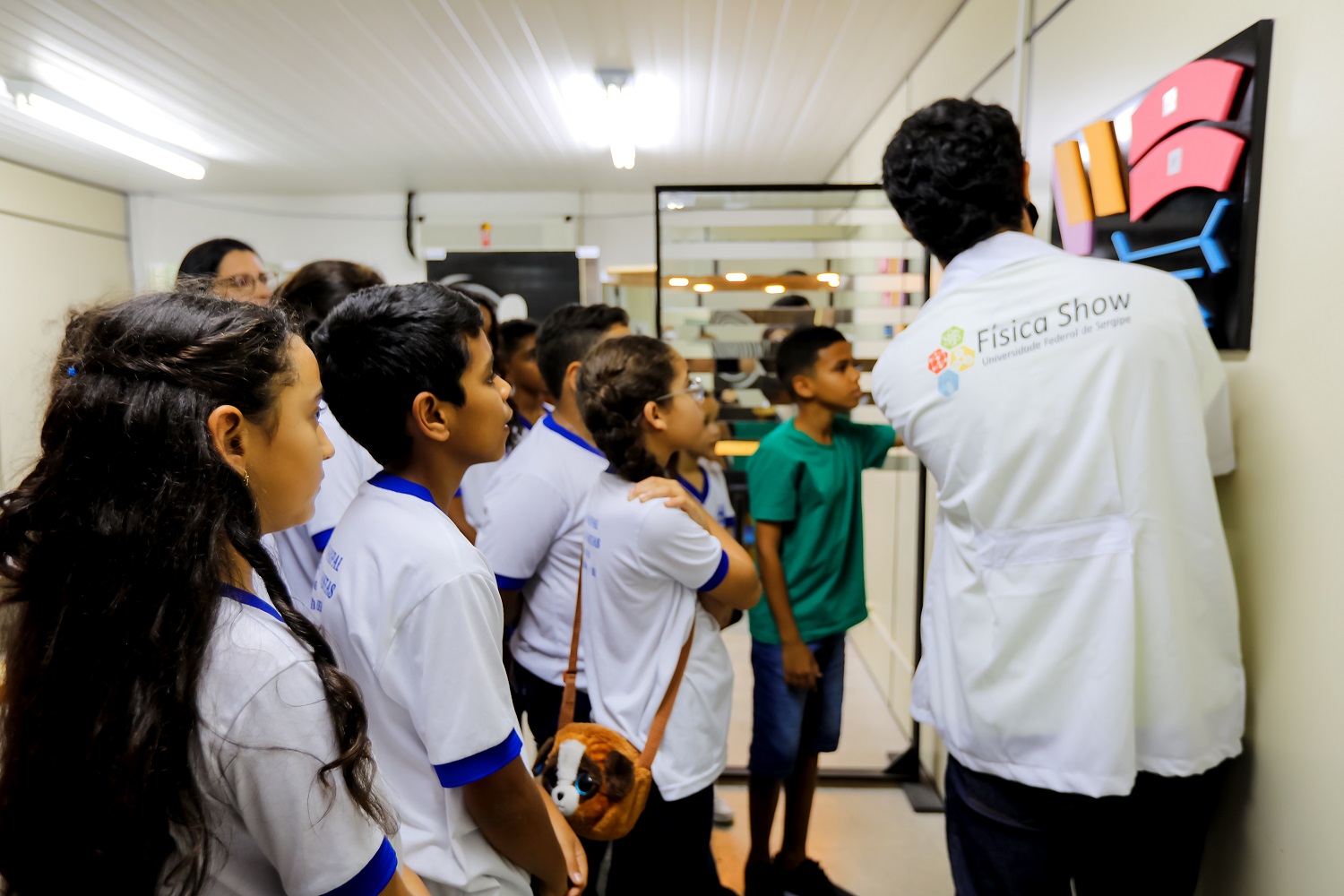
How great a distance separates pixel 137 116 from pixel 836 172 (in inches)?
162

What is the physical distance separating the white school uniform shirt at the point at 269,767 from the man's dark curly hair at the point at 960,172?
1.21m

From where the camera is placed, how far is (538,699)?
1.90 metres

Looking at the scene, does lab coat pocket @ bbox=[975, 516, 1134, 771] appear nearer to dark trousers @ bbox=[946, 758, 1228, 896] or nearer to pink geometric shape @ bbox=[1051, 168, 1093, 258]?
dark trousers @ bbox=[946, 758, 1228, 896]

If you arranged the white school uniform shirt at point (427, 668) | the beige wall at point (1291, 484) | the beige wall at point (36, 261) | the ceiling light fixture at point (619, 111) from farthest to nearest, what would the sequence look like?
the beige wall at point (36, 261)
the ceiling light fixture at point (619, 111)
the beige wall at point (1291, 484)
the white school uniform shirt at point (427, 668)

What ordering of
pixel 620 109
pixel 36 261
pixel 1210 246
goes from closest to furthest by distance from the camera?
1. pixel 1210 246
2. pixel 620 109
3. pixel 36 261

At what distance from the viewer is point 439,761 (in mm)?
932

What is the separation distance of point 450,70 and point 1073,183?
265 cm

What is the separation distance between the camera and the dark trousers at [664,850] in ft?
5.12

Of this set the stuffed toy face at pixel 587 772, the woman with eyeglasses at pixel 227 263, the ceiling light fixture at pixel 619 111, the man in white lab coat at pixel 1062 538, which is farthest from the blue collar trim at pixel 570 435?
the ceiling light fixture at pixel 619 111

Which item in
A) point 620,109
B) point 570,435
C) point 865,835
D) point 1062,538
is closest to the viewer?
point 1062,538

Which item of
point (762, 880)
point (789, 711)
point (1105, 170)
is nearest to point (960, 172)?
point (1105, 170)

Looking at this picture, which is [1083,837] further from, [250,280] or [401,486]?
[250,280]

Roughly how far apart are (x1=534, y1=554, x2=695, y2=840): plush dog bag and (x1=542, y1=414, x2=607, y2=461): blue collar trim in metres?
0.66

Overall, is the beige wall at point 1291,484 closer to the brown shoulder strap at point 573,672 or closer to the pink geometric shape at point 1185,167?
the pink geometric shape at point 1185,167
